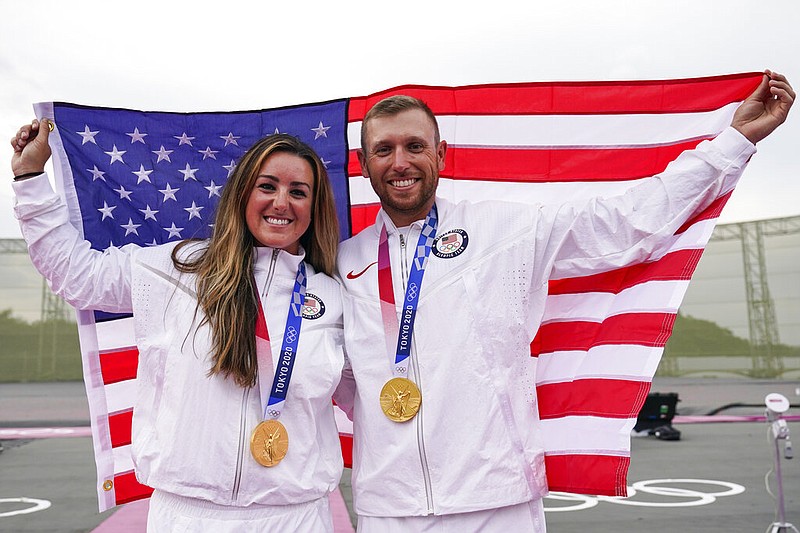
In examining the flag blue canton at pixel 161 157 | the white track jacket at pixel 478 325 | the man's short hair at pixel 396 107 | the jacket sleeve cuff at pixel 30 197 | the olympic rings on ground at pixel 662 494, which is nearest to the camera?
the white track jacket at pixel 478 325

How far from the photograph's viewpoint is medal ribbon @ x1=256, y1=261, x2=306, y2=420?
6.83 feet

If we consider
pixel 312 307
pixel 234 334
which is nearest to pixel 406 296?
pixel 312 307

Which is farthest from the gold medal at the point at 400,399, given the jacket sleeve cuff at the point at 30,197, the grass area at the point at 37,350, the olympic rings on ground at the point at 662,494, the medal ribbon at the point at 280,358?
the grass area at the point at 37,350

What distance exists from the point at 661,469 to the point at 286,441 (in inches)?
347

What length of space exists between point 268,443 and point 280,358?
0.25m

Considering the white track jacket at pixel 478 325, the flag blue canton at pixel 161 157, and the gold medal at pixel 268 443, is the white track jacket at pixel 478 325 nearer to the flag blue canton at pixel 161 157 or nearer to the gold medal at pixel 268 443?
the gold medal at pixel 268 443

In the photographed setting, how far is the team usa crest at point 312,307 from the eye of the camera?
2.28 m

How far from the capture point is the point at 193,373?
2068 mm

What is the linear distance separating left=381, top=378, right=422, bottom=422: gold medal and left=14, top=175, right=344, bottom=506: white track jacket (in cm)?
17

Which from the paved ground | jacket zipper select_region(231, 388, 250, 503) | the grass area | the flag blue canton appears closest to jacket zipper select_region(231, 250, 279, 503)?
jacket zipper select_region(231, 388, 250, 503)

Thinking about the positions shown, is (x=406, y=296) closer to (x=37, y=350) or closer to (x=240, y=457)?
(x=240, y=457)

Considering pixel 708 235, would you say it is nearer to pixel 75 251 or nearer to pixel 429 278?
pixel 429 278

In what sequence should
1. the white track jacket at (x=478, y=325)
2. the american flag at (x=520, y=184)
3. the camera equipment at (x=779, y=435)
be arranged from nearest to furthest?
the white track jacket at (x=478, y=325)
the american flag at (x=520, y=184)
the camera equipment at (x=779, y=435)

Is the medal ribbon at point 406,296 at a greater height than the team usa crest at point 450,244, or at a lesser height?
lesser
